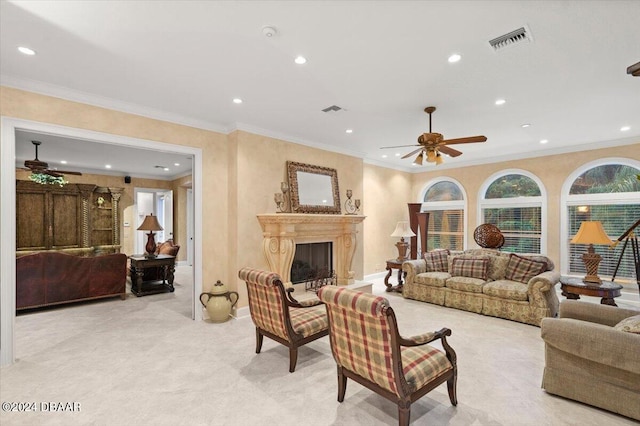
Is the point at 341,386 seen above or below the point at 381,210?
below

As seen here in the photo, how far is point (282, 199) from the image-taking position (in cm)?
483

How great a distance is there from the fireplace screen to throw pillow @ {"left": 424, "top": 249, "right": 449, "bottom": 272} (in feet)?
5.77

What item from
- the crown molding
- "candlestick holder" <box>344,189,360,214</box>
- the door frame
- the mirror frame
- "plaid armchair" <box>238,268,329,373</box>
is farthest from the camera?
"candlestick holder" <box>344,189,360,214</box>

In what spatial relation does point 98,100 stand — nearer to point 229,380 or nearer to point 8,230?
point 8,230

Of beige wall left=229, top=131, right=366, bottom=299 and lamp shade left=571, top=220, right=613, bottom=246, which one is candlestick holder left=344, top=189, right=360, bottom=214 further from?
lamp shade left=571, top=220, right=613, bottom=246

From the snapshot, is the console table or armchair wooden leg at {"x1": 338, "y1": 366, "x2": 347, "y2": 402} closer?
armchair wooden leg at {"x1": 338, "y1": 366, "x2": 347, "y2": 402}

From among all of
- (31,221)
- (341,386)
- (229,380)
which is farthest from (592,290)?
(31,221)

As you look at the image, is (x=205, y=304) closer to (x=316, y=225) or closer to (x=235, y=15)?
(x=316, y=225)

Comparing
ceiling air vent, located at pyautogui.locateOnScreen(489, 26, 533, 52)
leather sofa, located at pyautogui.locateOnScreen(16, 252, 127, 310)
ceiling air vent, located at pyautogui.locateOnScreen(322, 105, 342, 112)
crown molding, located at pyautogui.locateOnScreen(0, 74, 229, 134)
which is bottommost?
leather sofa, located at pyautogui.locateOnScreen(16, 252, 127, 310)

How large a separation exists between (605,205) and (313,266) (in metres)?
5.36

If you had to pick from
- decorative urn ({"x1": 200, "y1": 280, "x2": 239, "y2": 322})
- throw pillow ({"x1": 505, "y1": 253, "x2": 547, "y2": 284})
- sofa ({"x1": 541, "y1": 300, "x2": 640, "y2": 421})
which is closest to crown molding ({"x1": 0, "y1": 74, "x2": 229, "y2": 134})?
decorative urn ({"x1": 200, "y1": 280, "x2": 239, "y2": 322})

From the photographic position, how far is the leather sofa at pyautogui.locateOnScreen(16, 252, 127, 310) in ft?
14.8

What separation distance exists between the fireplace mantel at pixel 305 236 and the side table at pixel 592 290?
3159 millimetres

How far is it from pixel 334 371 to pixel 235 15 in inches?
120
